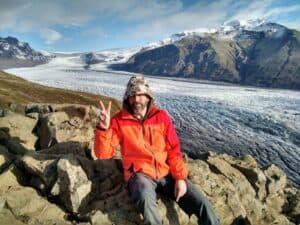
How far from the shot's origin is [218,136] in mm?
57375

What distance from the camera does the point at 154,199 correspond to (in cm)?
941

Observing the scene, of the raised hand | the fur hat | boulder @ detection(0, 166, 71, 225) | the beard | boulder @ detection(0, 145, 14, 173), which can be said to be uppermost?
the fur hat

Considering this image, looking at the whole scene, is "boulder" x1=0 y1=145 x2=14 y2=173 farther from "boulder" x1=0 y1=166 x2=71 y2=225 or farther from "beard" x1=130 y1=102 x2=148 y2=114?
"beard" x1=130 y1=102 x2=148 y2=114

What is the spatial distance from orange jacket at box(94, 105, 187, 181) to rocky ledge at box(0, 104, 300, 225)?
1.05 meters

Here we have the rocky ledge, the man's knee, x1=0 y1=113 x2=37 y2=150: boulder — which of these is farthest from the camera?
x1=0 y1=113 x2=37 y2=150: boulder

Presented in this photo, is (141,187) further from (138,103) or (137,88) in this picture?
(137,88)

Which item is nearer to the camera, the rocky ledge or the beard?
the rocky ledge

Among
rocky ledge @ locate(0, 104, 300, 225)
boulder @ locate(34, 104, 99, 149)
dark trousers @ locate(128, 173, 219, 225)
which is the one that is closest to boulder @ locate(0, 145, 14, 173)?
rocky ledge @ locate(0, 104, 300, 225)

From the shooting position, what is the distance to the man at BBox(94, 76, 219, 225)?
385 inches

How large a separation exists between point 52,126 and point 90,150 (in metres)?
2.44

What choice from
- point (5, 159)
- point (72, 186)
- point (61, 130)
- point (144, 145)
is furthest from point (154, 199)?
point (61, 130)

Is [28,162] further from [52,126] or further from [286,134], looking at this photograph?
[286,134]

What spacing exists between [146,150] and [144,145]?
0.18 m

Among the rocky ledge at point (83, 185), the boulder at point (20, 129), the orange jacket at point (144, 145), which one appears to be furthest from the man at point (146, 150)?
the boulder at point (20, 129)
